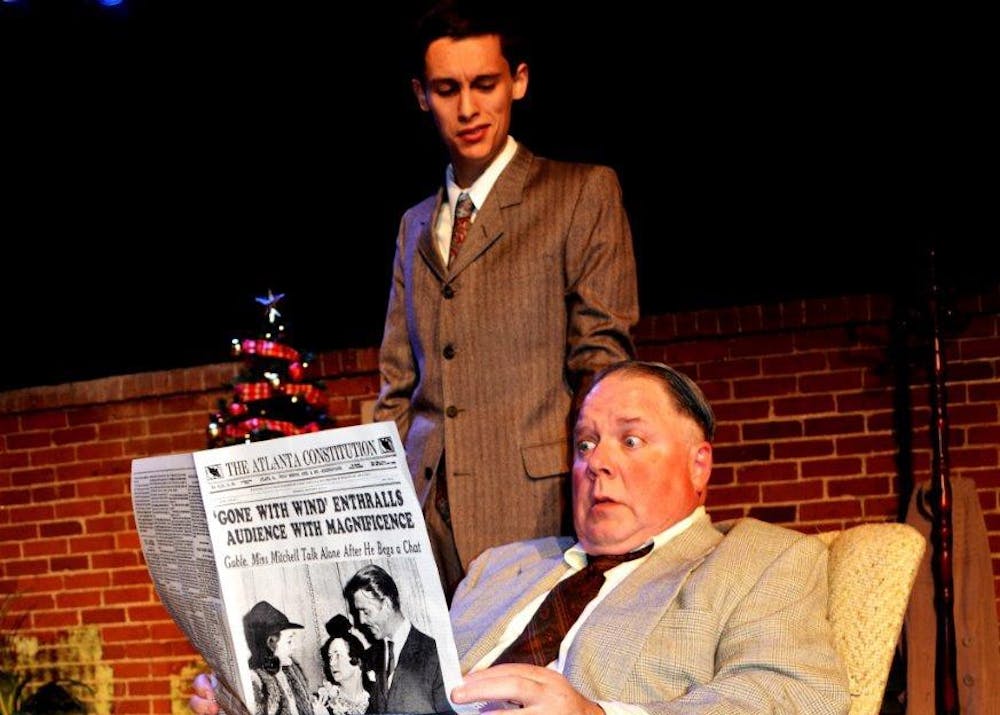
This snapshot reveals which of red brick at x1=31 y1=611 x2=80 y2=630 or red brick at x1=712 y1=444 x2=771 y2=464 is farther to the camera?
red brick at x1=31 y1=611 x2=80 y2=630

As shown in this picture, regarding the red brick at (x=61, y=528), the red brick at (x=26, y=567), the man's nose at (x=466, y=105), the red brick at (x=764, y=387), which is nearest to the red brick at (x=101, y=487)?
the red brick at (x=61, y=528)

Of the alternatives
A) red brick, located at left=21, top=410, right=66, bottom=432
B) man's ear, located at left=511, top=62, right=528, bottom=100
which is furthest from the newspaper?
red brick, located at left=21, top=410, right=66, bottom=432

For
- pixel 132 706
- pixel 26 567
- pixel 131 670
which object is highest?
pixel 26 567

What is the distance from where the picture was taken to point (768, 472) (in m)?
3.98

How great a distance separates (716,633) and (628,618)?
13cm

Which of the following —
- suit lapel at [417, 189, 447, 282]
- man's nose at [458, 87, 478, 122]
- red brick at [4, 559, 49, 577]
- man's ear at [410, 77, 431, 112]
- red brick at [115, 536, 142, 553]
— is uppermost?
man's ear at [410, 77, 431, 112]

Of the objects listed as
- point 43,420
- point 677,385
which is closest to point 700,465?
point 677,385

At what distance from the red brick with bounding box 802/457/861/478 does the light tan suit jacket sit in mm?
2100

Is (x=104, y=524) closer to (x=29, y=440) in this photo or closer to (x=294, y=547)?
(x=29, y=440)

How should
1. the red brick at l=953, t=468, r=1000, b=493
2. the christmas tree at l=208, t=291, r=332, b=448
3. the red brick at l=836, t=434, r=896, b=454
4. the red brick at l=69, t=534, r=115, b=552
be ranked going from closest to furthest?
the red brick at l=953, t=468, r=1000, b=493
the red brick at l=836, t=434, r=896, b=454
the christmas tree at l=208, t=291, r=332, b=448
the red brick at l=69, t=534, r=115, b=552

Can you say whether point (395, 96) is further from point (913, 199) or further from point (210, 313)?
point (913, 199)

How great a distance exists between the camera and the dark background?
4.06m

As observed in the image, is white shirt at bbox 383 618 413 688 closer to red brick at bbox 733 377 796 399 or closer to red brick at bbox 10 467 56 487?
red brick at bbox 733 377 796 399

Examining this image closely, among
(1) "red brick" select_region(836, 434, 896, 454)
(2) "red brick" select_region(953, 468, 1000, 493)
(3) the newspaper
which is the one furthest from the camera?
(1) "red brick" select_region(836, 434, 896, 454)
